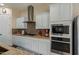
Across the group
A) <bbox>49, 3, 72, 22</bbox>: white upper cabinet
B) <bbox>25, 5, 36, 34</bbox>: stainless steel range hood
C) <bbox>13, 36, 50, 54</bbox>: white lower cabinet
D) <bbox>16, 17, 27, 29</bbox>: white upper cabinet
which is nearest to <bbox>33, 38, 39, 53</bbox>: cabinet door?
<bbox>13, 36, 50, 54</bbox>: white lower cabinet

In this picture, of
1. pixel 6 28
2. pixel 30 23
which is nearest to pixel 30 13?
pixel 30 23

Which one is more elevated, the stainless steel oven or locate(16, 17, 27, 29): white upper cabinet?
locate(16, 17, 27, 29): white upper cabinet

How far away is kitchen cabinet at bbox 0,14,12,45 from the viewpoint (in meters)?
1.70

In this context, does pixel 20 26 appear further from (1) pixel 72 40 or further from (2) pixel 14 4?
(1) pixel 72 40

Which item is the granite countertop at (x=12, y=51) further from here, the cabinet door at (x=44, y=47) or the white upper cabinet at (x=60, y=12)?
the white upper cabinet at (x=60, y=12)

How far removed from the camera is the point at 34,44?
1724 millimetres

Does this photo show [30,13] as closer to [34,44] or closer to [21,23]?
[21,23]

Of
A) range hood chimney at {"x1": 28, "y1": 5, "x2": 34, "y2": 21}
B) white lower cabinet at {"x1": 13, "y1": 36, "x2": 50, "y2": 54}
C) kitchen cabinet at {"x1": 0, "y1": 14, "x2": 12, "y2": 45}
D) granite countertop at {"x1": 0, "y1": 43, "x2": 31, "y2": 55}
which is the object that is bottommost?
granite countertop at {"x1": 0, "y1": 43, "x2": 31, "y2": 55}

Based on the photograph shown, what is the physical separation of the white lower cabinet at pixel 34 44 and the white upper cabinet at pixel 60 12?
33 cm

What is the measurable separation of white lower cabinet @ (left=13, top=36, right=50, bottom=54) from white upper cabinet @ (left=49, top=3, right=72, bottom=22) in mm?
333

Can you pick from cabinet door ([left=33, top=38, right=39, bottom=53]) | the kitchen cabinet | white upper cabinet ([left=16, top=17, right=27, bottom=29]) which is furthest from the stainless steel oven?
the kitchen cabinet

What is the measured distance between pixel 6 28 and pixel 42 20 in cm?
48

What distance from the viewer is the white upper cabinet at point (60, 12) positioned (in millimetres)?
Result: 1656

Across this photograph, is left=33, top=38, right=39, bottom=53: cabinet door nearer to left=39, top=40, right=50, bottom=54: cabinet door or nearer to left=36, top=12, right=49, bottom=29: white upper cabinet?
left=39, top=40, right=50, bottom=54: cabinet door
